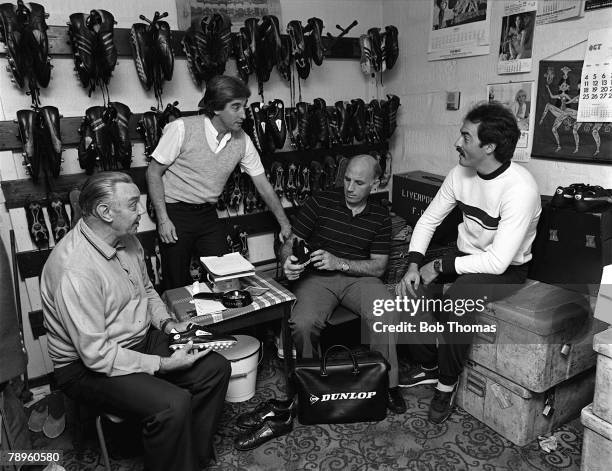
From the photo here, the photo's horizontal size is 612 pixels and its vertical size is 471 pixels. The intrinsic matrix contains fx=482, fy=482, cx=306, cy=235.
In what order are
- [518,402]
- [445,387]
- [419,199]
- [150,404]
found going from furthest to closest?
1. [419,199]
2. [445,387]
3. [518,402]
4. [150,404]

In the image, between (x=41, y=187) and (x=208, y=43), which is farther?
(x=208, y=43)

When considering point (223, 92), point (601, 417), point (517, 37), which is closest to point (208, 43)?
point (223, 92)

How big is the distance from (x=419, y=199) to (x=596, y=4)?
4.77 ft

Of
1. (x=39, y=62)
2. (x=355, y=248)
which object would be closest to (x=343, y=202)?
(x=355, y=248)

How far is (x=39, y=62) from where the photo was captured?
2488mm

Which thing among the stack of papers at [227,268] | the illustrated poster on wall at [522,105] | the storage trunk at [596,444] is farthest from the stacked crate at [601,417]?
the stack of papers at [227,268]

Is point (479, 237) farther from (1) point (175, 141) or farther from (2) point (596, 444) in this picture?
(1) point (175, 141)

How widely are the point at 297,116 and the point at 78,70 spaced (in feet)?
4.44

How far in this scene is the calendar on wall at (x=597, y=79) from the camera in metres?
2.35

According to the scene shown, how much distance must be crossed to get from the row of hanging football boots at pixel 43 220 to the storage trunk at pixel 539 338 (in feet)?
7.64

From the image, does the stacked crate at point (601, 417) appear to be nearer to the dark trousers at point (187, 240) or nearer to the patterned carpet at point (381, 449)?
the patterned carpet at point (381, 449)

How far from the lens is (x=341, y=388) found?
2385mm

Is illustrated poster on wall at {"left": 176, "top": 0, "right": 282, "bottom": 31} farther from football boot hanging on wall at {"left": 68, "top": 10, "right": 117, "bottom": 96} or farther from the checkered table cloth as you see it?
the checkered table cloth

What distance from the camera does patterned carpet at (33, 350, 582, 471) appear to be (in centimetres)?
218
